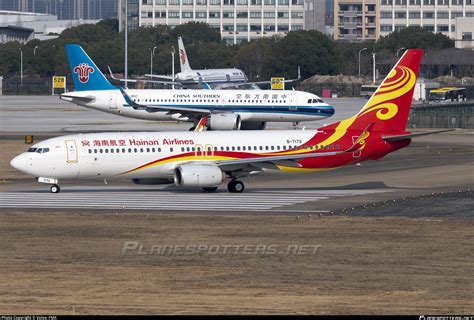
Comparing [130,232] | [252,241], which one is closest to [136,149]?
[130,232]

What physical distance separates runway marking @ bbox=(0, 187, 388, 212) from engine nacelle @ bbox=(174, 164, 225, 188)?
693mm

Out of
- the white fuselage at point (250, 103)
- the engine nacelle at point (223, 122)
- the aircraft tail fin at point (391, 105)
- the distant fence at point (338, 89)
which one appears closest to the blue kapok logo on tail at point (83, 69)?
the white fuselage at point (250, 103)

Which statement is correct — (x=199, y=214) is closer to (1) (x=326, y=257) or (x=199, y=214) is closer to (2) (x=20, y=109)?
(1) (x=326, y=257)

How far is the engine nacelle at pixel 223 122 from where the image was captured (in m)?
88.2

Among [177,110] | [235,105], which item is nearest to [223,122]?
[235,105]

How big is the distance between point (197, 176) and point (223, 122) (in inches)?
1404

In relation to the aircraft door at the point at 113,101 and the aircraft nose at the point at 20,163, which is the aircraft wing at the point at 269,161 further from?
the aircraft door at the point at 113,101

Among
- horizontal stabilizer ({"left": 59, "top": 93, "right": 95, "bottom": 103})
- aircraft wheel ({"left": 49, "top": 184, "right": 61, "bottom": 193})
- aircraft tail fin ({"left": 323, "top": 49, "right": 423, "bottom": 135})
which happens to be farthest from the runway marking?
horizontal stabilizer ({"left": 59, "top": 93, "right": 95, "bottom": 103})

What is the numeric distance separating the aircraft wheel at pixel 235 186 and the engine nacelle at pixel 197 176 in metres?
1.64

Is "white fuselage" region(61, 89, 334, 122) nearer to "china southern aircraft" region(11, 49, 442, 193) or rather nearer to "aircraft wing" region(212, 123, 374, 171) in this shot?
"china southern aircraft" region(11, 49, 442, 193)

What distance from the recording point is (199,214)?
4722 centimetres

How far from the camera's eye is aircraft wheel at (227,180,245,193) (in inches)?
2175

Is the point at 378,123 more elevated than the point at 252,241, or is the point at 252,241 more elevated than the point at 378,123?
the point at 378,123

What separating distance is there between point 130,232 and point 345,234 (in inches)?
323
